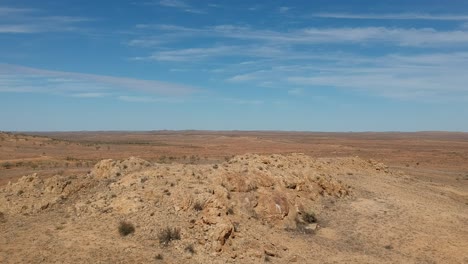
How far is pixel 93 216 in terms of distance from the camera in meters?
17.3

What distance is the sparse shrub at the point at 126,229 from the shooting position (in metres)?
16.0

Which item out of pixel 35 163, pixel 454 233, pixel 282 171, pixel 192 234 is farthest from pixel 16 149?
pixel 454 233

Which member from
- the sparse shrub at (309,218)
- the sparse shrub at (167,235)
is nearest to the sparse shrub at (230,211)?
the sparse shrub at (167,235)

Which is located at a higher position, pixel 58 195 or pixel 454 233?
pixel 58 195

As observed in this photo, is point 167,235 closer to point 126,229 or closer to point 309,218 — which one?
point 126,229

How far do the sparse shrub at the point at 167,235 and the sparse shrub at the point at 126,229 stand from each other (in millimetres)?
1078

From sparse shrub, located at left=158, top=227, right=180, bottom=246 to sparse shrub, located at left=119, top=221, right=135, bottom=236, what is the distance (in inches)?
42.4

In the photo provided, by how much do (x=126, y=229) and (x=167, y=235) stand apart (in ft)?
4.98

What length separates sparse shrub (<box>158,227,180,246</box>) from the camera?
52.1 ft

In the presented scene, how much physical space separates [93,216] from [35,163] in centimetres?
3432

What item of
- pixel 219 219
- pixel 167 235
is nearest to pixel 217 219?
pixel 219 219

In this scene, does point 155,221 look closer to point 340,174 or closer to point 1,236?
point 1,236

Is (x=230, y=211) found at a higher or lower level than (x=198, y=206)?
lower

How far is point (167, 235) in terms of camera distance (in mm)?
16031
